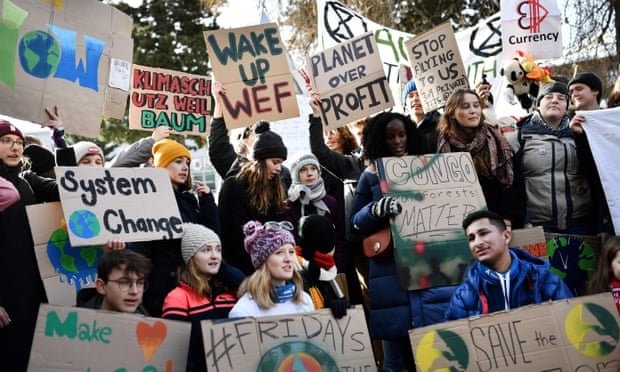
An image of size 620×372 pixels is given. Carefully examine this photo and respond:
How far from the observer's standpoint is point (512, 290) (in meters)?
4.73

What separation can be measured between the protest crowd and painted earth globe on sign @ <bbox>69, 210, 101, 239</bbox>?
0.43 ft

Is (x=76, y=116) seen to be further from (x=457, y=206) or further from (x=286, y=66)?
(x=457, y=206)

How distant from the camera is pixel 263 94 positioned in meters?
6.38

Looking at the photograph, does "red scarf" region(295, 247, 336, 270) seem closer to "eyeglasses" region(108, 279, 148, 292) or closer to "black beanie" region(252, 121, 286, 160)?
"black beanie" region(252, 121, 286, 160)

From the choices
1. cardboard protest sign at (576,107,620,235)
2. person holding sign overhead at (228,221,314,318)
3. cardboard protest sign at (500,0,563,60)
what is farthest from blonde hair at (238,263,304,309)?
cardboard protest sign at (500,0,563,60)

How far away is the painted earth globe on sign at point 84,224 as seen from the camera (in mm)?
4857

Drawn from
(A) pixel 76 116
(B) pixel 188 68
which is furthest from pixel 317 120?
(B) pixel 188 68

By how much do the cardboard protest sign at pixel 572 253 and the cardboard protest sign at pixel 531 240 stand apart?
0.25 meters

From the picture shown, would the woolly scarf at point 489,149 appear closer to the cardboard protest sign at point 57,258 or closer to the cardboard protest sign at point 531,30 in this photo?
the cardboard protest sign at point 531,30

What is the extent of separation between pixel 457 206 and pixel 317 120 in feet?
4.11

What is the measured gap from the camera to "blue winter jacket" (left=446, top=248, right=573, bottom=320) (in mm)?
4715

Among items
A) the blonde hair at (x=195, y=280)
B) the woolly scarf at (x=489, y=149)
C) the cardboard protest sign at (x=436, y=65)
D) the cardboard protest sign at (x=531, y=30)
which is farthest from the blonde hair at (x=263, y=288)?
the cardboard protest sign at (x=531, y=30)

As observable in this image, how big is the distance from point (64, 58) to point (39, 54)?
188 millimetres

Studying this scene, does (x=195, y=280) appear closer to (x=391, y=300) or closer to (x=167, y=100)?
(x=391, y=300)
